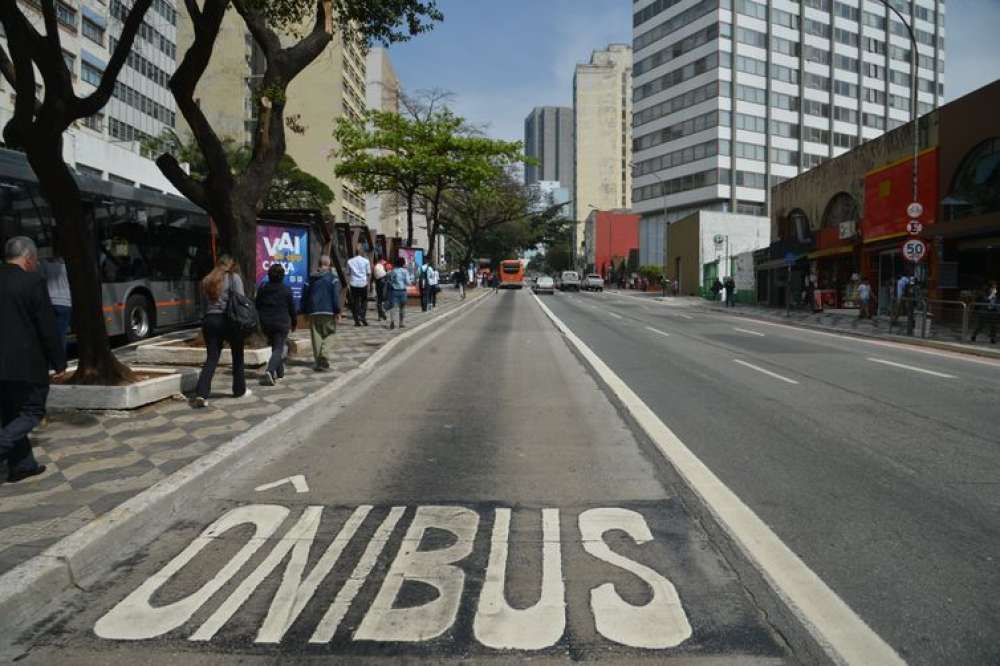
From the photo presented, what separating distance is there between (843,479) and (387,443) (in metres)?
3.85

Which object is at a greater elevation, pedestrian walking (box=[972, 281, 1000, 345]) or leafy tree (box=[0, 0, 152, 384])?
leafy tree (box=[0, 0, 152, 384])

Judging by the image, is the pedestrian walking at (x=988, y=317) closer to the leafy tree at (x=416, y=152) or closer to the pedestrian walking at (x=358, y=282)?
the pedestrian walking at (x=358, y=282)

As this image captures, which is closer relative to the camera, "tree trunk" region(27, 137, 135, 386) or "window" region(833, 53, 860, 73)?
"tree trunk" region(27, 137, 135, 386)

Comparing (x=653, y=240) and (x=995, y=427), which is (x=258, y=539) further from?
(x=653, y=240)

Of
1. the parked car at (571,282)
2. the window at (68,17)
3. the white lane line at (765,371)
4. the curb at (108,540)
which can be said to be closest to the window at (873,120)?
the parked car at (571,282)

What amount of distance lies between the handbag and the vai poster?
297 inches

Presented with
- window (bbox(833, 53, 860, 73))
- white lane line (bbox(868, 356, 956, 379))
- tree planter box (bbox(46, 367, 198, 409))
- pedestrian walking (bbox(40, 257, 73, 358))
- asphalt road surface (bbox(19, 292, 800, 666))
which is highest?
window (bbox(833, 53, 860, 73))

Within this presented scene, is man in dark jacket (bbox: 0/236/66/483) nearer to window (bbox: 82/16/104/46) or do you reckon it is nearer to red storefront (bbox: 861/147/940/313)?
red storefront (bbox: 861/147/940/313)

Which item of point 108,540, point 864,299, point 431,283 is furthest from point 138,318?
point 864,299

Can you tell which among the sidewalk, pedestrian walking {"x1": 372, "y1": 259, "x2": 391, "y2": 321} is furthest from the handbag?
pedestrian walking {"x1": 372, "y1": 259, "x2": 391, "y2": 321}

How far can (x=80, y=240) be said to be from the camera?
854 cm

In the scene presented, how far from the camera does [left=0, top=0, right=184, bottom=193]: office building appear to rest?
37.8 metres

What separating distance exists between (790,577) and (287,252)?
577 inches

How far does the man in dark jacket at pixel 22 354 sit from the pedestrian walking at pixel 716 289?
43.4m
